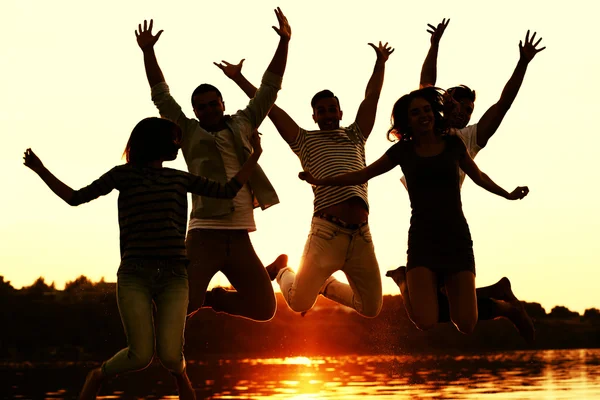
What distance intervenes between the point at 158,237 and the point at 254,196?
8.57 feet

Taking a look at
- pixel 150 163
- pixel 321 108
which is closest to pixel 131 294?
pixel 150 163

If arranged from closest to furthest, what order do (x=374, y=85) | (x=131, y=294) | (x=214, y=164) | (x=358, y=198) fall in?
(x=131, y=294) → (x=214, y=164) → (x=358, y=198) → (x=374, y=85)

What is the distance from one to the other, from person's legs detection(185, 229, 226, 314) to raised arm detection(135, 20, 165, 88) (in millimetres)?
1823

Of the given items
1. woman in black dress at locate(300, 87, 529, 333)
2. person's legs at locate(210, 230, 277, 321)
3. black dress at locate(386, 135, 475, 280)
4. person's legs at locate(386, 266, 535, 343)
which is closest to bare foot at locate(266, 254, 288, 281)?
person's legs at locate(386, 266, 535, 343)

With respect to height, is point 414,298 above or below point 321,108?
below

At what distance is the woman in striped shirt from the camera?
28.3ft

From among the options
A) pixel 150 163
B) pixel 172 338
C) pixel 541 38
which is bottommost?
pixel 172 338

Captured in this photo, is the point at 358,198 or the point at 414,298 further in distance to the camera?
the point at 358,198

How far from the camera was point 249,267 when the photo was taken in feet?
35.8

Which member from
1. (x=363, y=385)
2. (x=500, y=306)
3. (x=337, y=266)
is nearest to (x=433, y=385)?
(x=363, y=385)

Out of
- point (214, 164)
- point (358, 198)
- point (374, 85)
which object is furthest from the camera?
point (374, 85)

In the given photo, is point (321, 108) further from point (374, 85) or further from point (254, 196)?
point (254, 196)

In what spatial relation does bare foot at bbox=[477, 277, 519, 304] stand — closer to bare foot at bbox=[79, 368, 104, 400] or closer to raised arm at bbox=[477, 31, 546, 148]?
raised arm at bbox=[477, 31, 546, 148]

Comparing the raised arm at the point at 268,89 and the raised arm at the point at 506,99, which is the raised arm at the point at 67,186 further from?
the raised arm at the point at 506,99
